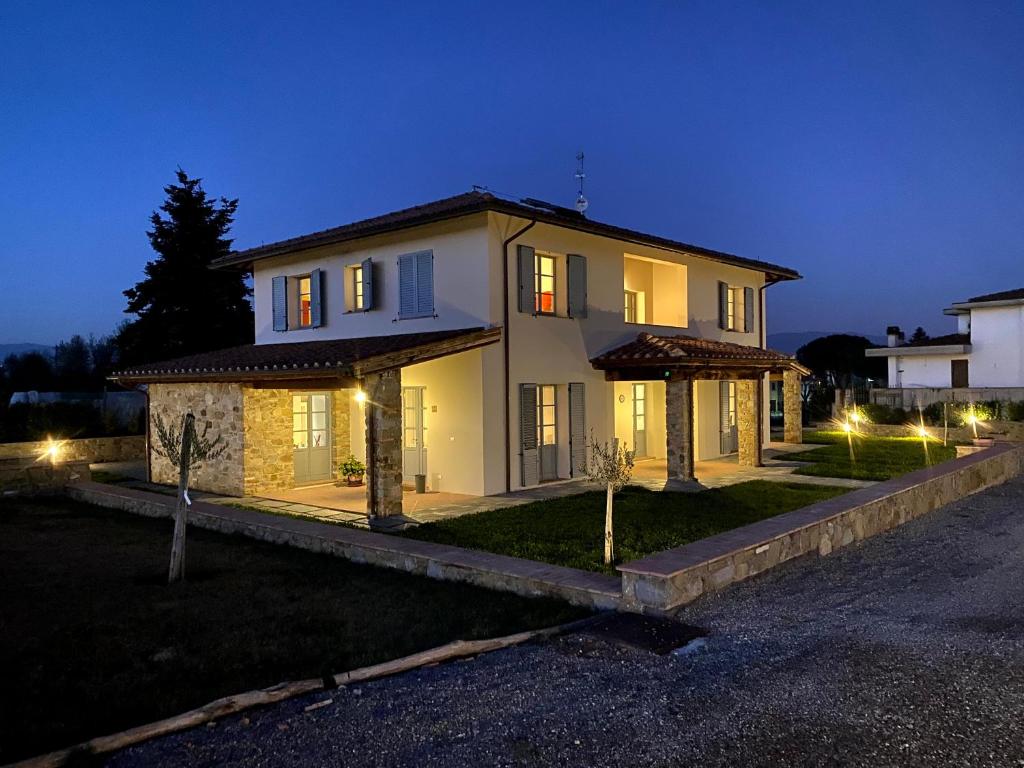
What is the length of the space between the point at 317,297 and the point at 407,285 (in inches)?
105

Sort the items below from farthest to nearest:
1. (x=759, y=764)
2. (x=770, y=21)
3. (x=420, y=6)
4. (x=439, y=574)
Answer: (x=420, y=6) → (x=770, y=21) → (x=439, y=574) → (x=759, y=764)

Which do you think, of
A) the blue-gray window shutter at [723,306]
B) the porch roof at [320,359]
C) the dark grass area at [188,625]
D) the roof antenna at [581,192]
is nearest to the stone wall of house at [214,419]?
the porch roof at [320,359]

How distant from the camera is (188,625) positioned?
18.4 ft

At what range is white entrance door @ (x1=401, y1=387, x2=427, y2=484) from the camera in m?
12.9

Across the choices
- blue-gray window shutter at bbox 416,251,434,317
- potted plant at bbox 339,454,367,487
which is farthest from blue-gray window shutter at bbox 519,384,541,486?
potted plant at bbox 339,454,367,487

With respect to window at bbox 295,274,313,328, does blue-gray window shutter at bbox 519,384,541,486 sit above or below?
below

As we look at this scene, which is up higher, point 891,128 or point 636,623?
point 891,128

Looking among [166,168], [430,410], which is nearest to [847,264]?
[166,168]

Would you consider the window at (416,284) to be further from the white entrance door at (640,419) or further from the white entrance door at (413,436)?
the white entrance door at (640,419)

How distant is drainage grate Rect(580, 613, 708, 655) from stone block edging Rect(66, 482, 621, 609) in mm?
297

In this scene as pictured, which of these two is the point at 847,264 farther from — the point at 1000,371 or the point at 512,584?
the point at 512,584

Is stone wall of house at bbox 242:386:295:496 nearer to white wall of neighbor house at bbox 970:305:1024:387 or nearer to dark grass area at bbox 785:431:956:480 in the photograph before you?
dark grass area at bbox 785:431:956:480

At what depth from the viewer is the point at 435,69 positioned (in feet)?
89.3

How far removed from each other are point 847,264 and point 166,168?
170ft
